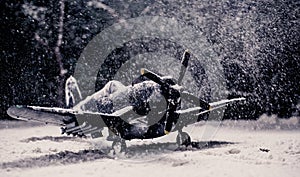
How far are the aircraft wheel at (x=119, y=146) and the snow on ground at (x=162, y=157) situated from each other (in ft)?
0.51

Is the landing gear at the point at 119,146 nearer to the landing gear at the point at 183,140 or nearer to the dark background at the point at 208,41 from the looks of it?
the landing gear at the point at 183,140

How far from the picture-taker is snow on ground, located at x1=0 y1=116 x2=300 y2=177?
6.18 m

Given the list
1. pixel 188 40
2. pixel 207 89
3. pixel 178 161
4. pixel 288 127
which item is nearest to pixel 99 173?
pixel 178 161

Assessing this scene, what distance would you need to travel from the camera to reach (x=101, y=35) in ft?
58.3

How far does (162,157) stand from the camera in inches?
297

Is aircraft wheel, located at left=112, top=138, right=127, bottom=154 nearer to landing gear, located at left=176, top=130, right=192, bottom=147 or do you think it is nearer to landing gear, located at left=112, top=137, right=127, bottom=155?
landing gear, located at left=112, top=137, right=127, bottom=155

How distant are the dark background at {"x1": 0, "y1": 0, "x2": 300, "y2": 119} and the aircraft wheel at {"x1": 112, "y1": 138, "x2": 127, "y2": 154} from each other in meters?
8.45

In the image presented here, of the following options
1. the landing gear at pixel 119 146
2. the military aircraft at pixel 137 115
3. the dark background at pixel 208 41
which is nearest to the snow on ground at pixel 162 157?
the landing gear at pixel 119 146

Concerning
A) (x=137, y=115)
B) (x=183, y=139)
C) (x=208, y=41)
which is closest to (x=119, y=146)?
(x=137, y=115)

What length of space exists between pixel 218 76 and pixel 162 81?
27.2ft

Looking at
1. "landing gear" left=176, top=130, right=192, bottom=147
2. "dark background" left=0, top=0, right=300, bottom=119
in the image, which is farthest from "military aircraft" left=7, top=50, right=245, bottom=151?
"dark background" left=0, top=0, right=300, bottom=119

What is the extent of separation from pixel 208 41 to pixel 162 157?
944cm

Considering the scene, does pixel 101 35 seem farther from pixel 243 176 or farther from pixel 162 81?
pixel 243 176

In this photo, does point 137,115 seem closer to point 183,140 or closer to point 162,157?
point 162,157
